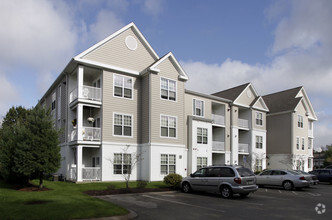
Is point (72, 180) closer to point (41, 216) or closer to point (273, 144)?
point (41, 216)

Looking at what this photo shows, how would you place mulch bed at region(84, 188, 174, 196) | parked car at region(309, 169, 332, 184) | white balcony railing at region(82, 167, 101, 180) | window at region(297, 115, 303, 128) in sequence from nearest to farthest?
mulch bed at region(84, 188, 174, 196) → white balcony railing at region(82, 167, 101, 180) → parked car at region(309, 169, 332, 184) → window at region(297, 115, 303, 128)

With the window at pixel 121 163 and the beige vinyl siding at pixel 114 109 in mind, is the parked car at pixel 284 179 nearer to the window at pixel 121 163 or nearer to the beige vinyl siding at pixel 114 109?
the window at pixel 121 163

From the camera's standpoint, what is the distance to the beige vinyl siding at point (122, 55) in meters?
23.2

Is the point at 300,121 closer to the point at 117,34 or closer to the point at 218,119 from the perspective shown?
the point at 218,119

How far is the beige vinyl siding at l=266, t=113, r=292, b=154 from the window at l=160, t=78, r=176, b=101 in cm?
2008

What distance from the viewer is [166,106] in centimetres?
2486

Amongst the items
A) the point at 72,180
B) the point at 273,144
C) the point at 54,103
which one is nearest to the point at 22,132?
the point at 72,180

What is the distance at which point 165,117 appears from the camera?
81.3 feet

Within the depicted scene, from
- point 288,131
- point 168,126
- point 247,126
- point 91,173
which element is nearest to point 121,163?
point 91,173

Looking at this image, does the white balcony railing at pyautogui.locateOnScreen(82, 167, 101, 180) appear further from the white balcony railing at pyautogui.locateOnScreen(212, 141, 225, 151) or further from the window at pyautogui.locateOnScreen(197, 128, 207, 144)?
the white balcony railing at pyautogui.locateOnScreen(212, 141, 225, 151)

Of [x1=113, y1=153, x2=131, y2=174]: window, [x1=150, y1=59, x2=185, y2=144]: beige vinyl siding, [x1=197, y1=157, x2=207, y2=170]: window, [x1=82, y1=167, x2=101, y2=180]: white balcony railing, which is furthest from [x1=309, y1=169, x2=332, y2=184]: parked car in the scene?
[x1=82, y1=167, x2=101, y2=180]: white balcony railing

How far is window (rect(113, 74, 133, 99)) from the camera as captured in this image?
A: 77.8 ft

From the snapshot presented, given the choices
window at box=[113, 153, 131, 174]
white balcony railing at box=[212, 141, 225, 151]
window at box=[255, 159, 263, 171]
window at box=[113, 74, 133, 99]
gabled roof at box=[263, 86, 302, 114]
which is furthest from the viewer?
gabled roof at box=[263, 86, 302, 114]

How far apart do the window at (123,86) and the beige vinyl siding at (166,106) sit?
192 cm
